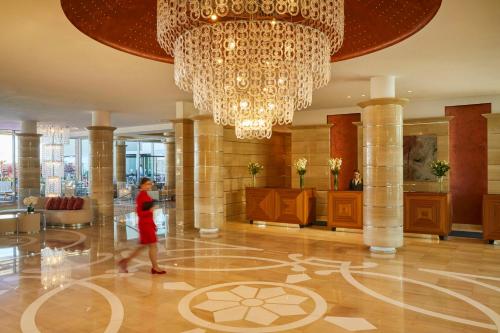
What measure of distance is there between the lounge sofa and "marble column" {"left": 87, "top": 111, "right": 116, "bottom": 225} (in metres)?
1.17

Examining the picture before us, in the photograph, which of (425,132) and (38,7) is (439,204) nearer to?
(425,132)

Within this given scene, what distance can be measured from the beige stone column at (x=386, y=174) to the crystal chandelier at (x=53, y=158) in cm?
1411

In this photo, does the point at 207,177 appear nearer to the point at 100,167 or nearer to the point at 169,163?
the point at 100,167

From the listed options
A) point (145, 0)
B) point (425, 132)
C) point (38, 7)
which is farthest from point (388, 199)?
point (38, 7)

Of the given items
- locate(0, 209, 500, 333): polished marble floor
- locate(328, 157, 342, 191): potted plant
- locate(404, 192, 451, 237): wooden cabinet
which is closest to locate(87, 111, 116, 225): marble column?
locate(0, 209, 500, 333): polished marble floor

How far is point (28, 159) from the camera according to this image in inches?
621

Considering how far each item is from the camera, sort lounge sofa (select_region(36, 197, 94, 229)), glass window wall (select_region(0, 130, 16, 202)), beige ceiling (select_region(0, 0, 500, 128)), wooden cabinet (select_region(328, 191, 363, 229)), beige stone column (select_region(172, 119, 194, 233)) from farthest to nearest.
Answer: glass window wall (select_region(0, 130, 16, 202)) < lounge sofa (select_region(36, 197, 94, 229)) < beige stone column (select_region(172, 119, 194, 233)) < wooden cabinet (select_region(328, 191, 363, 229)) < beige ceiling (select_region(0, 0, 500, 128))

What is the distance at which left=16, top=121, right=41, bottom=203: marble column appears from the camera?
15.5 m

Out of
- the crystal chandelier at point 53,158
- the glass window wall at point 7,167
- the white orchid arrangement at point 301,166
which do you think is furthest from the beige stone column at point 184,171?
the glass window wall at point 7,167

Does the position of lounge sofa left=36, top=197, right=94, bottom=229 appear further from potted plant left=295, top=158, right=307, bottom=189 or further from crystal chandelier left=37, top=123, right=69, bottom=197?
A: potted plant left=295, top=158, right=307, bottom=189

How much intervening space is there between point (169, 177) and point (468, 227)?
16159 millimetres

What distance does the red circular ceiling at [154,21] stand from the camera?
4719mm

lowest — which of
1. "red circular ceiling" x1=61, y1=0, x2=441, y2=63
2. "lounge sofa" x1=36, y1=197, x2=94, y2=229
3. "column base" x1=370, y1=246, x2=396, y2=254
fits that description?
"column base" x1=370, y1=246, x2=396, y2=254

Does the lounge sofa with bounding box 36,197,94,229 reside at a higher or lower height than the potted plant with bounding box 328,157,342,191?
lower
